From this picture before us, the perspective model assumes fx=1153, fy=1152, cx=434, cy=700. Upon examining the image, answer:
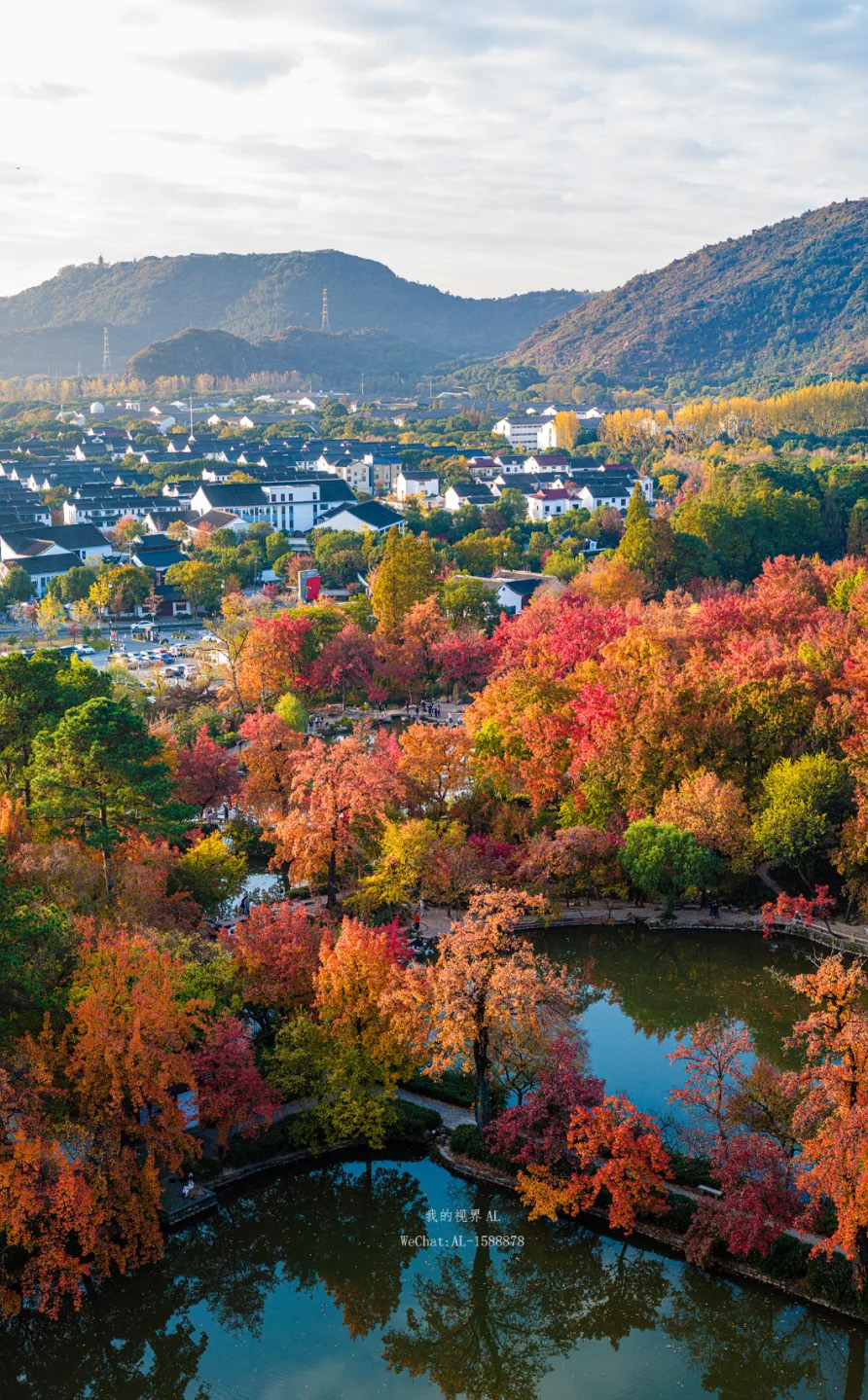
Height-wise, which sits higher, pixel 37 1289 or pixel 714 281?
pixel 714 281

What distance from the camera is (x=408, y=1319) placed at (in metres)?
11.8

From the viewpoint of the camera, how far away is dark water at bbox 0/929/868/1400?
35.7 feet

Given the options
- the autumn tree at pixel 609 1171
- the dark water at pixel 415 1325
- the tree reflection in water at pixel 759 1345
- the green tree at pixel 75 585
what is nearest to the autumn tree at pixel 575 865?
the autumn tree at pixel 609 1171

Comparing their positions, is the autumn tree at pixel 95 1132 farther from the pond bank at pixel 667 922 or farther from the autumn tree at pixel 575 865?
the autumn tree at pixel 575 865

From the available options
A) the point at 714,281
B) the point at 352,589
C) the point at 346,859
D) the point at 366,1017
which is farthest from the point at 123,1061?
the point at 714,281

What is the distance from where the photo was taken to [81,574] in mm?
44000

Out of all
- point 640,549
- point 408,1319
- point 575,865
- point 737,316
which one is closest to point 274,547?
point 640,549

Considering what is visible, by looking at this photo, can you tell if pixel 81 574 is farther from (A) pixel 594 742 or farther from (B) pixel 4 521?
(A) pixel 594 742

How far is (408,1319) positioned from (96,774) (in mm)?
8612

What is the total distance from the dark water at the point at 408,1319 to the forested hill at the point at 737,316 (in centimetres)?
12165

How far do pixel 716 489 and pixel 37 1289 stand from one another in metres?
47.6

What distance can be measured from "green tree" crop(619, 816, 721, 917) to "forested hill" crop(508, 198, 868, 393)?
372 feet

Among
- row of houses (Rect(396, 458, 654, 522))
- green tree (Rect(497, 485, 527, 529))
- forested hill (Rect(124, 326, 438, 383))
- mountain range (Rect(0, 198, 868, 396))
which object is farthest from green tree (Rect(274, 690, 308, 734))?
forested hill (Rect(124, 326, 438, 383))

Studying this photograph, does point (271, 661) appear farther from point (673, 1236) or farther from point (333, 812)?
point (673, 1236)
